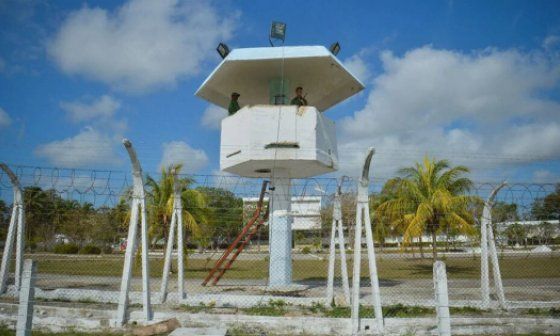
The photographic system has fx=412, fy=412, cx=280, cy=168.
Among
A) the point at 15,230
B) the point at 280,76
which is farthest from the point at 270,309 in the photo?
the point at 280,76

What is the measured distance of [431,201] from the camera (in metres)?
21.8

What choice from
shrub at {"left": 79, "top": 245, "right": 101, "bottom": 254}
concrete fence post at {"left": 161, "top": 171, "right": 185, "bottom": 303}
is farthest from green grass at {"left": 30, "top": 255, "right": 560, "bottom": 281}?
shrub at {"left": 79, "top": 245, "right": 101, "bottom": 254}

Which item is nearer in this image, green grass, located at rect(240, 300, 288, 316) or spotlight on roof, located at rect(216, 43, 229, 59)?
green grass, located at rect(240, 300, 288, 316)

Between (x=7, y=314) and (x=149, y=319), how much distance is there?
3.14m

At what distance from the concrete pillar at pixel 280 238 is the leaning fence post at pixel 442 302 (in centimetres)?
746

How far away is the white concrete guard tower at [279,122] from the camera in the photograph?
1263cm

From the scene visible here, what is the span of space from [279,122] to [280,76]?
2.62 metres

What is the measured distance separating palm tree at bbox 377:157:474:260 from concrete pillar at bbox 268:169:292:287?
997 cm

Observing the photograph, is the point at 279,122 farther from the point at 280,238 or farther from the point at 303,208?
the point at 303,208

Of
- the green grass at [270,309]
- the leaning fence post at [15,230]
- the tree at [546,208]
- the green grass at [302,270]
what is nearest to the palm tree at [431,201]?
the green grass at [302,270]

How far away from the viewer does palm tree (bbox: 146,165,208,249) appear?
2255cm

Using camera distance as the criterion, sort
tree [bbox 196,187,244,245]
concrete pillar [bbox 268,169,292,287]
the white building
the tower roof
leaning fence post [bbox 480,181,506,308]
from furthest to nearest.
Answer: tree [bbox 196,187,244,245], concrete pillar [bbox 268,169,292,287], the tower roof, the white building, leaning fence post [bbox 480,181,506,308]

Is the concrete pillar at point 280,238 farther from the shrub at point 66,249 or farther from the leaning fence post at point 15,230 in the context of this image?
the shrub at point 66,249

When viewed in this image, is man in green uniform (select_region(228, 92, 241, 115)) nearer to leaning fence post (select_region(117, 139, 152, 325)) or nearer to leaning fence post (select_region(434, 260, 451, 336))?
leaning fence post (select_region(117, 139, 152, 325))
